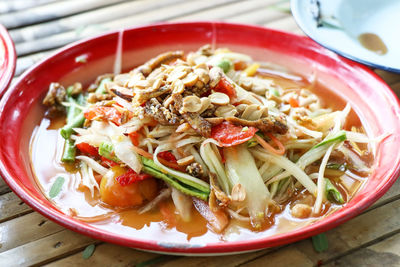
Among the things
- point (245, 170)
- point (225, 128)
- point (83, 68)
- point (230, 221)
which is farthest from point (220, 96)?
point (83, 68)

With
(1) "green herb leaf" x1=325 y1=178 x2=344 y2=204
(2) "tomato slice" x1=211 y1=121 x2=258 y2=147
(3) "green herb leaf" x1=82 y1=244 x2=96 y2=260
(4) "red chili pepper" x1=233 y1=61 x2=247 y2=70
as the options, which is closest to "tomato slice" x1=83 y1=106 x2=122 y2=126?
(2) "tomato slice" x1=211 y1=121 x2=258 y2=147

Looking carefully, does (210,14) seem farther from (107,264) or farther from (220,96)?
(107,264)

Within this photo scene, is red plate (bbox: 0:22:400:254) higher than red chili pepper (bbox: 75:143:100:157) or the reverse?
higher

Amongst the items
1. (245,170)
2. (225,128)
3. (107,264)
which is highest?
(225,128)

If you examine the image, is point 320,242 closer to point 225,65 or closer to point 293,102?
point 293,102

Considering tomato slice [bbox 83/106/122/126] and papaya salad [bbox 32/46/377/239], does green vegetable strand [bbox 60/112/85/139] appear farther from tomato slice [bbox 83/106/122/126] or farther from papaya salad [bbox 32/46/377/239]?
tomato slice [bbox 83/106/122/126]

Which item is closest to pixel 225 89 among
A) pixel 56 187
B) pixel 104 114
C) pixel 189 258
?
pixel 104 114

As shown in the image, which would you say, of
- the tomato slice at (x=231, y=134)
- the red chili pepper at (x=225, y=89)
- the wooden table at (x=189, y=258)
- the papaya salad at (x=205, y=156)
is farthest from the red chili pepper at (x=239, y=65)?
the wooden table at (x=189, y=258)

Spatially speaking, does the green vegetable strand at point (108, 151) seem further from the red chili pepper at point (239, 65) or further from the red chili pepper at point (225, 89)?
the red chili pepper at point (239, 65)
